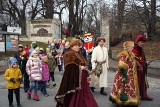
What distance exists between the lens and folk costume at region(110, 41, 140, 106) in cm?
820

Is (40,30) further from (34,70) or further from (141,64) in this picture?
(141,64)

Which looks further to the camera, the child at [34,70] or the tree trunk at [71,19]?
the tree trunk at [71,19]

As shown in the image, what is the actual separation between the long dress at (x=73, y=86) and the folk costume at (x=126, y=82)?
95cm

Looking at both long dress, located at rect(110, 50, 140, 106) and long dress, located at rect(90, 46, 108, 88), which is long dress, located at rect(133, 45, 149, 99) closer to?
long dress, located at rect(110, 50, 140, 106)

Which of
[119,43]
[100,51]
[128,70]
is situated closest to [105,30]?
[119,43]

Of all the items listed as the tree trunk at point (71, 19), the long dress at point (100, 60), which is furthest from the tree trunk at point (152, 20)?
the tree trunk at point (71, 19)

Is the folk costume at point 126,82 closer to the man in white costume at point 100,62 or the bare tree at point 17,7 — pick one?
the man in white costume at point 100,62

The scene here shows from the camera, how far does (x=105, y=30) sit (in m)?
26.8

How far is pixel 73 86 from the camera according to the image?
7516 mm

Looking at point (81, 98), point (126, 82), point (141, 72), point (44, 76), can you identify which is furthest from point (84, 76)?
point (44, 76)

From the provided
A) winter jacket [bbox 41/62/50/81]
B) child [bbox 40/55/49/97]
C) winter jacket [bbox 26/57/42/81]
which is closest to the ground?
child [bbox 40/55/49/97]

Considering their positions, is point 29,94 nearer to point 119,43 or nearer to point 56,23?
point 119,43

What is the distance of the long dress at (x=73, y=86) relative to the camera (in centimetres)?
752

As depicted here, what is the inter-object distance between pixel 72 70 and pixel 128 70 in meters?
1.55
